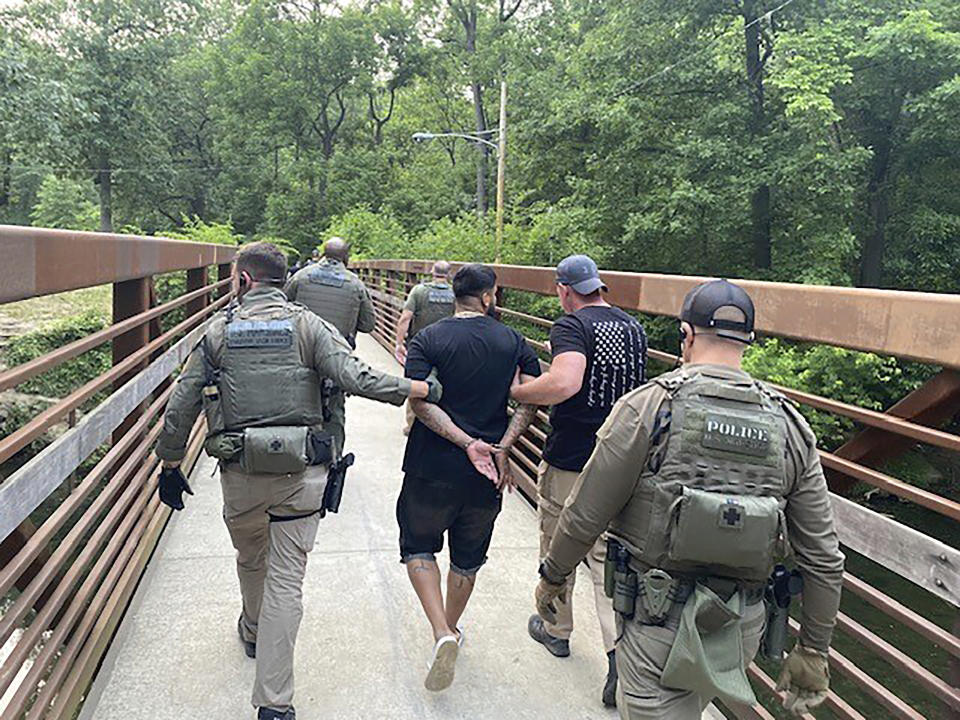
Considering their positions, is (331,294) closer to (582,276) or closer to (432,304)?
(432,304)

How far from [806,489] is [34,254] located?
2167 mm

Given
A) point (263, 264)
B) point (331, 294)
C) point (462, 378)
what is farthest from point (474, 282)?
point (331, 294)

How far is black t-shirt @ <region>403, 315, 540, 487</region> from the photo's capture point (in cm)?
321

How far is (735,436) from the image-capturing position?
6.29 ft

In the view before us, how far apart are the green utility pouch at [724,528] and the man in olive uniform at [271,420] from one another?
1.41 meters

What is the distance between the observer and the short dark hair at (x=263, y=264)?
3.04m

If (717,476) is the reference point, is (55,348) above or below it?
below

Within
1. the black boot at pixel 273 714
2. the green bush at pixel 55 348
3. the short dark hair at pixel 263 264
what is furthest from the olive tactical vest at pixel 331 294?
the green bush at pixel 55 348

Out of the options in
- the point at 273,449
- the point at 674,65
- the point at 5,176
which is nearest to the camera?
the point at 273,449

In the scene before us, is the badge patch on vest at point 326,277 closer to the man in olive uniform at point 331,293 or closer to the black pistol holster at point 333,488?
the man in olive uniform at point 331,293

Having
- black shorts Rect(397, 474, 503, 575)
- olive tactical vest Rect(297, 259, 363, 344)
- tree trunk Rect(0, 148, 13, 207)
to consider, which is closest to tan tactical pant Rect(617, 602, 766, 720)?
black shorts Rect(397, 474, 503, 575)

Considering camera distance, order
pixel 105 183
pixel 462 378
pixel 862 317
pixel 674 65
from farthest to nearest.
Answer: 1. pixel 105 183
2. pixel 674 65
3. pixel 462 378
4. pixel 862 317

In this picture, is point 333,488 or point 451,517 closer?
point 333,488

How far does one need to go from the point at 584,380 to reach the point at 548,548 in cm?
75
